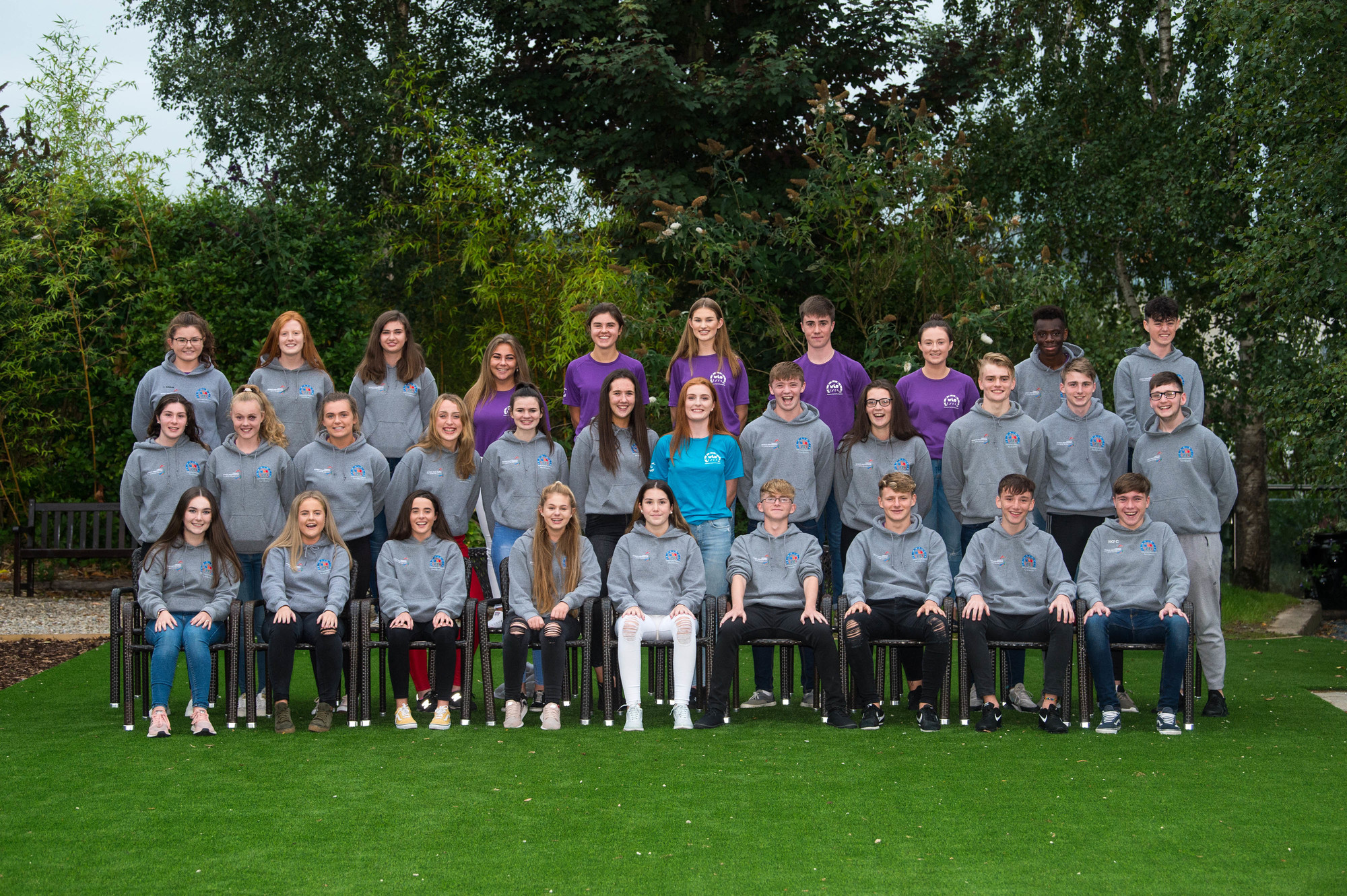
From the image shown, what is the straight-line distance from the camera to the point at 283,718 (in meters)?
4.82

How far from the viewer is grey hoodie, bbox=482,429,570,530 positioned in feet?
17.7

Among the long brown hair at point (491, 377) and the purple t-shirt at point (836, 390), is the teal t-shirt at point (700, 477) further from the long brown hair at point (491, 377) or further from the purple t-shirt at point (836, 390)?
the long brown hair at point (491, 377)

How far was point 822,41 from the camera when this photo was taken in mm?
11461

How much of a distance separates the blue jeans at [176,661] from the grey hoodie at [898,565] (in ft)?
8.47

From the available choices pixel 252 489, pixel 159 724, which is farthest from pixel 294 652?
pixel 252 489

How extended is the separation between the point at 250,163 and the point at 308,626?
10065 millimetres

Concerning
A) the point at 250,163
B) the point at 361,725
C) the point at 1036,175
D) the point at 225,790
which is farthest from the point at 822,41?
the point at 225,790

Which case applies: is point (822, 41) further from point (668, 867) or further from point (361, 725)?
point (668, 867)

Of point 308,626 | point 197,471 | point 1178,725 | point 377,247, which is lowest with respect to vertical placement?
point 1178,725

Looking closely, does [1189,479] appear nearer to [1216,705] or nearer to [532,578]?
[1216,705]

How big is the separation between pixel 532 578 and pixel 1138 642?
8.14 feet

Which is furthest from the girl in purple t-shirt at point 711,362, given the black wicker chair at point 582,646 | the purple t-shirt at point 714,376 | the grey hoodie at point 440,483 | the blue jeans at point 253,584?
the blue jeans at point 253,584

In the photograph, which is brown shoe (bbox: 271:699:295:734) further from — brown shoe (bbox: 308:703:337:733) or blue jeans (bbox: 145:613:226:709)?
blue jeans (bbox: 145:613:226:709)

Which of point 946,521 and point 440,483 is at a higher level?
point 440,483
